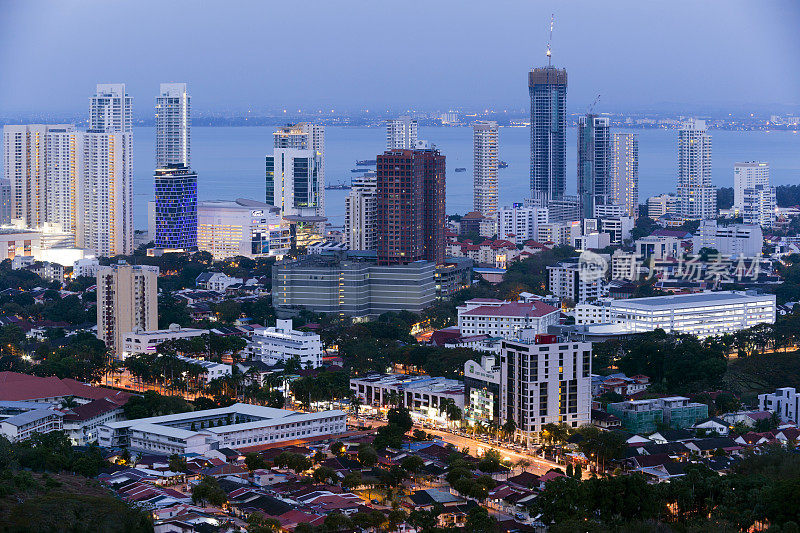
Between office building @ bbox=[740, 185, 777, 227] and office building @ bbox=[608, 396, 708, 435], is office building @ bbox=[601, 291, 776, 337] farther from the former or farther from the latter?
office building @ bbox=[740, 185, 777, 227]

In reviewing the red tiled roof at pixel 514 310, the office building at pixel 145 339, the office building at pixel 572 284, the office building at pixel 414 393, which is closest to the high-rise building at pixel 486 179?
the office building at pixel 572 284

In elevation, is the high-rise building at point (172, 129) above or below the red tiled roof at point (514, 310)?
above

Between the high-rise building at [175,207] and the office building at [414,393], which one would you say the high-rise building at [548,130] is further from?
the office building at [414,393]

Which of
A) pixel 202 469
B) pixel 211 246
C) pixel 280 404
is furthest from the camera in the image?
pixel 211 246

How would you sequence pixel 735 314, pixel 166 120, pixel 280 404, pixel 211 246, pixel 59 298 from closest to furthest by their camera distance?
pixel 280 404
pixel 735 314
pixel 59 298
pixel 211 246
pixel 166 120

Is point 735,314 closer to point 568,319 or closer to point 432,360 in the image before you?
point 568,319

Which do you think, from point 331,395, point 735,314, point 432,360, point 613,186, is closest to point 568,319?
point 735,314
